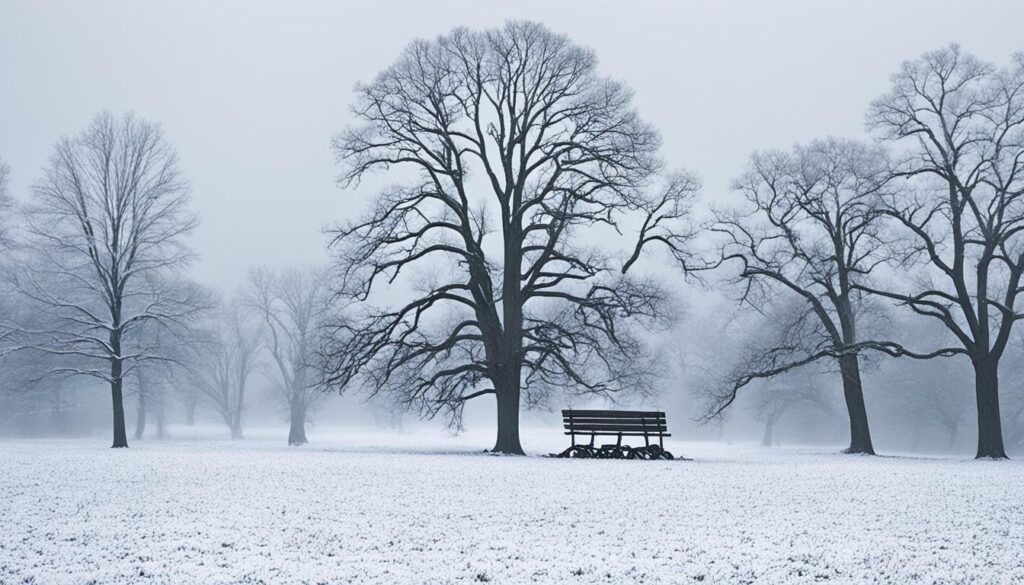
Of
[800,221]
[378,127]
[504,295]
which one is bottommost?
[504,295]

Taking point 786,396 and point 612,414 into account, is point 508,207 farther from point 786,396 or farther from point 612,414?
point 786,396

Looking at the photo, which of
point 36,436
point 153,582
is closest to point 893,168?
point 153,582

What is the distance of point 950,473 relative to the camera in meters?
19.6

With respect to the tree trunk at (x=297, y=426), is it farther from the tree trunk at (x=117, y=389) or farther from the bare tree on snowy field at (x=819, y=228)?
the bare tree on snowy field at (x=819, y=228)

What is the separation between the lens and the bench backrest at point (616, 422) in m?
23.2

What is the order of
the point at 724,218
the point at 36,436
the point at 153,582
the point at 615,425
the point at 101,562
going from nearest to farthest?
the point at 153,582, the point at 101,562, the point at 615,425, the point at 724,218, the point at 36,436

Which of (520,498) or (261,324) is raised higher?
(261,324)

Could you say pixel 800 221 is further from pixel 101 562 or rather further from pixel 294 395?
pixel 294 395

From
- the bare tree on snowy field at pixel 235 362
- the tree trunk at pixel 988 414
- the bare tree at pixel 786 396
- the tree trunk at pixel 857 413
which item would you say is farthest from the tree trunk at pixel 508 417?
the bare tree on snowy field at pixel 235 362

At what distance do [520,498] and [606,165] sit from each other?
1680 centimetres

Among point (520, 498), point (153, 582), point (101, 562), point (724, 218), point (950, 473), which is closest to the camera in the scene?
point (153, 582)

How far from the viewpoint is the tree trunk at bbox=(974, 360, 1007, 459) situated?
28078 millimetres

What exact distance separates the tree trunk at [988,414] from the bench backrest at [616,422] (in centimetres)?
1362

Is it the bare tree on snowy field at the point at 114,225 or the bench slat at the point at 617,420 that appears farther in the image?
the bare tree on snowy field at the point at 114,225
